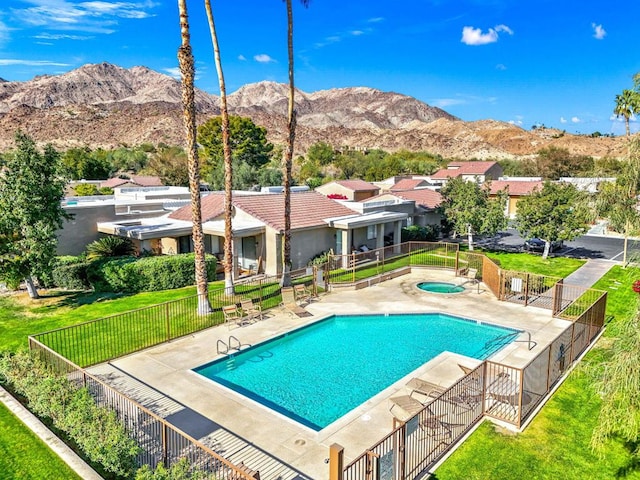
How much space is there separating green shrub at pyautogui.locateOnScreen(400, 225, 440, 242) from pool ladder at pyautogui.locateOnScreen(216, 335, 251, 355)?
21.6m

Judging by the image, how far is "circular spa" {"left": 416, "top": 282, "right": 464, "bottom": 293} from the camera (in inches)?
950

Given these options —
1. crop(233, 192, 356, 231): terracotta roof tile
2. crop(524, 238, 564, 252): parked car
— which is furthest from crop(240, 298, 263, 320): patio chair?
crop(524, 238, 564, 252): parked car

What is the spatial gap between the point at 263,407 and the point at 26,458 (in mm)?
4998

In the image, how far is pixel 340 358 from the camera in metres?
15.9

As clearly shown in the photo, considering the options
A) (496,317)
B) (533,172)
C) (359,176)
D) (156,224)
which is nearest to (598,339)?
(496,317)

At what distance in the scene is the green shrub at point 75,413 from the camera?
848 centimetres

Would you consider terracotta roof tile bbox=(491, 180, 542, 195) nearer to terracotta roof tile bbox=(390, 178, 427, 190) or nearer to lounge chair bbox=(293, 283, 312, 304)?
terracotta roof tile bbox=(390, 178, 427, 190)

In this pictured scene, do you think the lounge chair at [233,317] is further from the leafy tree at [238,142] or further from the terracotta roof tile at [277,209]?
the leafy tree at [238,142]

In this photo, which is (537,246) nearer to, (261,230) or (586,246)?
(586,246)

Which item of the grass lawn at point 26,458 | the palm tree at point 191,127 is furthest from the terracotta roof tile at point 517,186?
the grass lawn at point 26,458

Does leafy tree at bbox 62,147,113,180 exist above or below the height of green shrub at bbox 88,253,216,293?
above

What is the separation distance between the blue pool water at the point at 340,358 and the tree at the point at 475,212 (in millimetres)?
13758

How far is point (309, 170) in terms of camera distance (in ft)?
269

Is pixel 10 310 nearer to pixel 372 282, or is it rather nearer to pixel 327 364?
pixel 327 364
